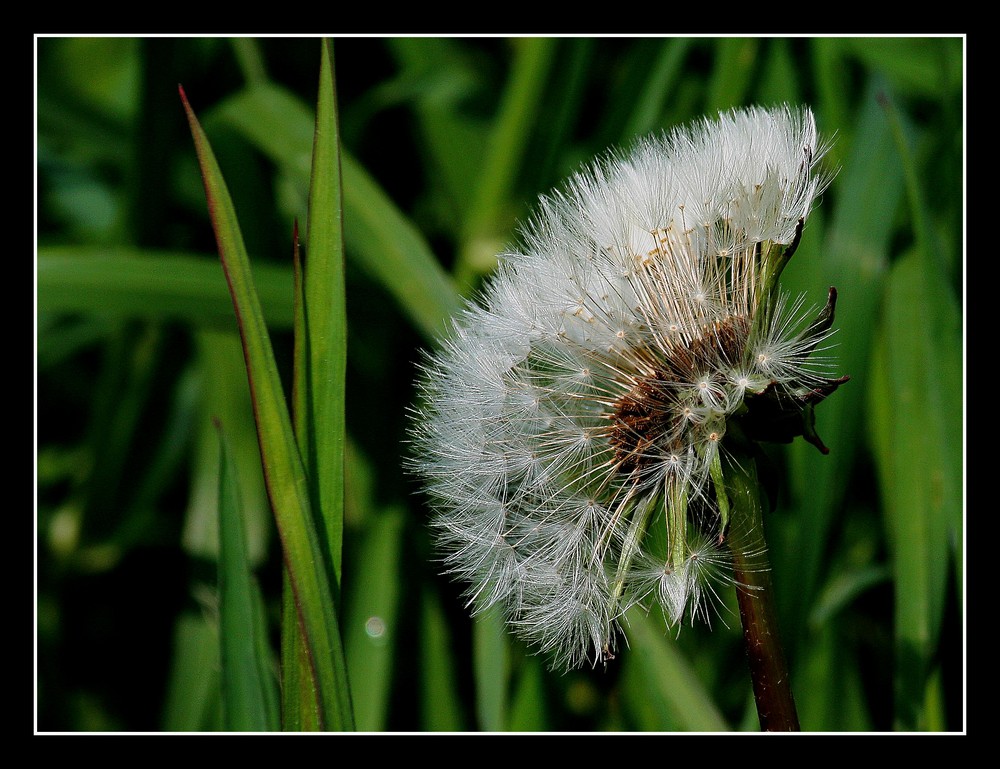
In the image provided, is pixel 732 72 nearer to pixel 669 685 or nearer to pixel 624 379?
pixel 624 379

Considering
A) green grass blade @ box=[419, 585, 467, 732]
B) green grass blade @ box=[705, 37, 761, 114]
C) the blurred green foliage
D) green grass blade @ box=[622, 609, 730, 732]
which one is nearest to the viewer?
green grass blade @ box=[622, 609, 730, 732]

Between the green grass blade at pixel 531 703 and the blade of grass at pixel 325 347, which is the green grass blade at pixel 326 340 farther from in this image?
the green grass blade at pixel 531 703

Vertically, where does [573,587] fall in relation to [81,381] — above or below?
below

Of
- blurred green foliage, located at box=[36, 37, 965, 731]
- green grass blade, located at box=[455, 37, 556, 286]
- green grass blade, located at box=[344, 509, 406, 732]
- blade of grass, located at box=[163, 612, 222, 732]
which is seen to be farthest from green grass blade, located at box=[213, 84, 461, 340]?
blade of grass, located at box=[163, 612, 222, 732]

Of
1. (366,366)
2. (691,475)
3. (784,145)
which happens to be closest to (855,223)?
(784,145)

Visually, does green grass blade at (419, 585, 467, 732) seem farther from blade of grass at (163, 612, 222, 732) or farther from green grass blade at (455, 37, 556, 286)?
green grass blade at (455, 37, 556, 286)

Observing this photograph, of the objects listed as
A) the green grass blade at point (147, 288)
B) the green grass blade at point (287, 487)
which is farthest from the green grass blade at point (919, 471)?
the green grass blade at point (147, 288)

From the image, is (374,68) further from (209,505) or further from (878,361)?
(878,361)
